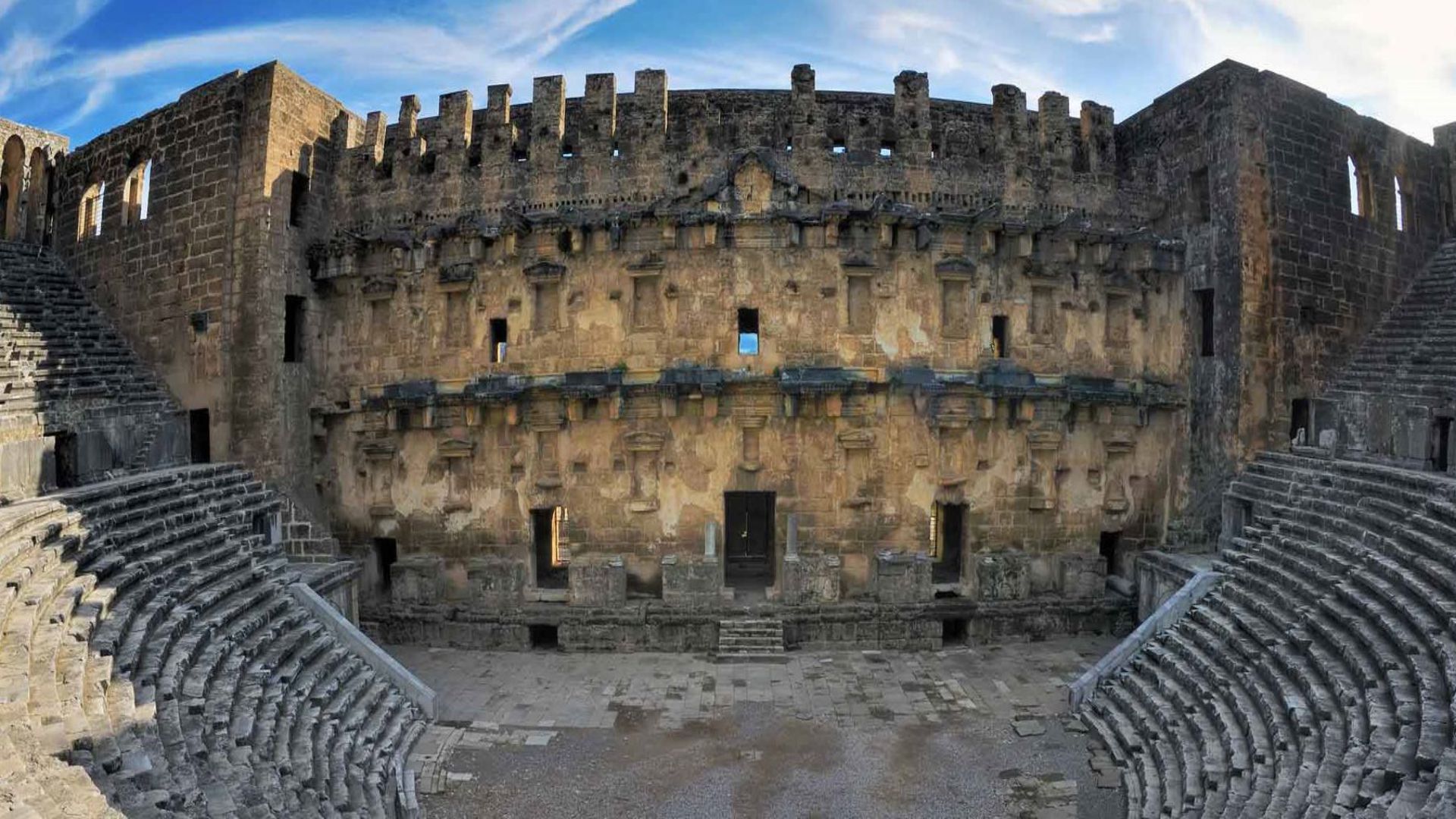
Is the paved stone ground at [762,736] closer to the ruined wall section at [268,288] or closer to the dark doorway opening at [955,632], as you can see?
the dark doorway opening at [955,632]

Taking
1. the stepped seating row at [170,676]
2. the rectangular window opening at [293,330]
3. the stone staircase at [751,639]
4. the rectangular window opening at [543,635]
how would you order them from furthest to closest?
1. the rectangular window opening at [293,330]
2. the rectangular window opening at [543,635]
3. the stone staircase at [751,639]
4. the stepped seating row at [170,676]

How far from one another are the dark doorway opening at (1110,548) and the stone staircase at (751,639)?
283 inches

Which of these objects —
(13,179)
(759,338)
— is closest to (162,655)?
(759,338)

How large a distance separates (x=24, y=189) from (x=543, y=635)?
57.5ft

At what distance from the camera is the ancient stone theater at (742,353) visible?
Answer: 16.4 meters

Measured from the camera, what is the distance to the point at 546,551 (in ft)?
60.4

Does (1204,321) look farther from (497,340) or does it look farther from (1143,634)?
(497,340)

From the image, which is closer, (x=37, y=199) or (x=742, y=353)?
(x=742, y=353)

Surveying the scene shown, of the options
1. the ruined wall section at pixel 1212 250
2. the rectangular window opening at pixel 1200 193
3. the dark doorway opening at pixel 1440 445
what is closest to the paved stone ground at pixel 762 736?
the ruined wall section at pixel 1212 250

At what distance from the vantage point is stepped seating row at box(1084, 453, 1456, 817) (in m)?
7.78

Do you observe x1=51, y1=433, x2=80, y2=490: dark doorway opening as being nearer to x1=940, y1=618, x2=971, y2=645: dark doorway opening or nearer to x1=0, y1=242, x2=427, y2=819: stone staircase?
x1=0, y1=242, x2=427, y2=819: stone staircase

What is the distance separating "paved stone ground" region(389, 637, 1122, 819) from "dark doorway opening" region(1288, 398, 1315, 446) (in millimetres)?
6370

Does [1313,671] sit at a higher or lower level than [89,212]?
lower

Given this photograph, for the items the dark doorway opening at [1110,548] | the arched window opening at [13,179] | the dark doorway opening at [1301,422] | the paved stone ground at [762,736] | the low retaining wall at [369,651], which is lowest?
the paved stone ground at [762,736]
